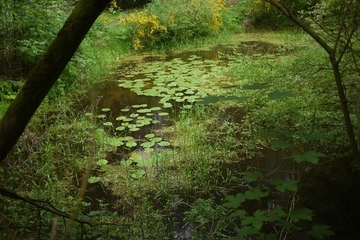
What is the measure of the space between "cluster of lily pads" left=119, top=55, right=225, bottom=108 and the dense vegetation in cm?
4

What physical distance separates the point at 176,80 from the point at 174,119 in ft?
6.70

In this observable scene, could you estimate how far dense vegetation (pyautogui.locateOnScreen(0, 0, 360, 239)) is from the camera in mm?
1621

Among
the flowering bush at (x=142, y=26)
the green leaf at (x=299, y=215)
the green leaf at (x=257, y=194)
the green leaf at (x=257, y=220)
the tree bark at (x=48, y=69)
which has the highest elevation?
the tree bark at (x=48, y=69)

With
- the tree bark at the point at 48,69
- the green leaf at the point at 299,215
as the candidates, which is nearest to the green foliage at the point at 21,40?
the tree bark at the point at 48,69

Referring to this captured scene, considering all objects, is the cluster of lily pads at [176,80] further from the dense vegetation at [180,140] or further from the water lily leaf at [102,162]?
the water lily leaf at [102,162]

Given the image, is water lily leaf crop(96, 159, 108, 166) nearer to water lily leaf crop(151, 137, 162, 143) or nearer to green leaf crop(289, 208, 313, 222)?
water lily leaf crop(151, 137, 162, 143)

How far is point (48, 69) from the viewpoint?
48.4 inches

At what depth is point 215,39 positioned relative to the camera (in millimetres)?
10680

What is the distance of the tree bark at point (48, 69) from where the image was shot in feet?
4.03

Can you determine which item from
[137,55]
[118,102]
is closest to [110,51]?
[137,55]

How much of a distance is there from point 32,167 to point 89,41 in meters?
4.46

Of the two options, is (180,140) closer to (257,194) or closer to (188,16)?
(257,194)

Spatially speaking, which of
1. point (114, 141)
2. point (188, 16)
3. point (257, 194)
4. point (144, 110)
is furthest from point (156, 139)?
point (188, 16)

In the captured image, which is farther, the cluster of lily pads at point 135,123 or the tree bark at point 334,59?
the cluster of lily pads at point 135,123
